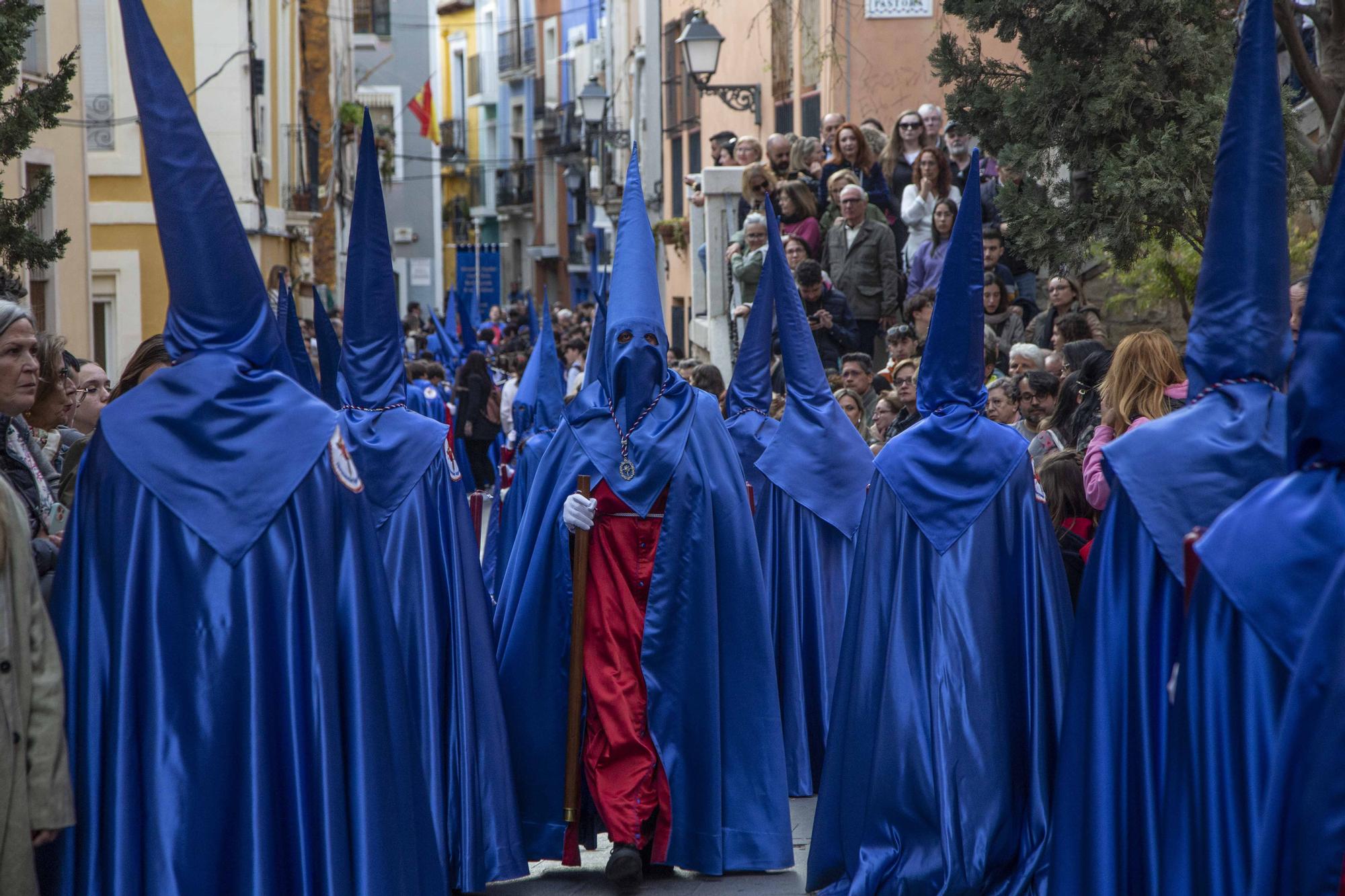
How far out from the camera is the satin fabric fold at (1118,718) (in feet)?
13.6

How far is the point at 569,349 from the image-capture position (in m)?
23.9

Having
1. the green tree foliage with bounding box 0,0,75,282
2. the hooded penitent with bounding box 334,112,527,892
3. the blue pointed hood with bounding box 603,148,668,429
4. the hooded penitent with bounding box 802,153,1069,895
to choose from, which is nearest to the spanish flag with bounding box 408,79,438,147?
the green tree foliage with bounding box 0,0,75,282

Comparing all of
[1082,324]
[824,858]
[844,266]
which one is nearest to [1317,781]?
[824,858]

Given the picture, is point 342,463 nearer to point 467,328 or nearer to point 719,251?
point 719,251

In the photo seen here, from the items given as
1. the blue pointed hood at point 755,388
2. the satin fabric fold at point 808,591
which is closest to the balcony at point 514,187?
the blue pointed hood at point 755,388

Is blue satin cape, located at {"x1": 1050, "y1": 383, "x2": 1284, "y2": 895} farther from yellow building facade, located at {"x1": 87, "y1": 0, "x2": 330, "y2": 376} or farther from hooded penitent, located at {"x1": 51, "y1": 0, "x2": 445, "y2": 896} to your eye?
yellow building facade, located at {"x1": 87, "y1": 0, "x2": 330, "y2": 376}

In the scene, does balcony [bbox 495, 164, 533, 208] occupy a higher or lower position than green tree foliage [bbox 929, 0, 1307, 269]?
higher

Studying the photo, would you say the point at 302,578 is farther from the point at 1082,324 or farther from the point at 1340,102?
the point at 1082,324

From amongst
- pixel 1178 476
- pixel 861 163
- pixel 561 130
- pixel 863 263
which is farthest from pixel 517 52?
pixel 1178 476

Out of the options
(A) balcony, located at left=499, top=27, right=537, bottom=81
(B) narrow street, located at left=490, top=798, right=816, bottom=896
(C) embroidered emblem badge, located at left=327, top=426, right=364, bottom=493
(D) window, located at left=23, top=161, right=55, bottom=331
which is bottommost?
(B) narrow street, located at left=490, top=798, right=816, bottom=896

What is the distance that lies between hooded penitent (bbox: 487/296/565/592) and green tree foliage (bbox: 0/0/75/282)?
281cm

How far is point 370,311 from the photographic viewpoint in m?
6.65

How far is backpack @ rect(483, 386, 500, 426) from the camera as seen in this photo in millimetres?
20484

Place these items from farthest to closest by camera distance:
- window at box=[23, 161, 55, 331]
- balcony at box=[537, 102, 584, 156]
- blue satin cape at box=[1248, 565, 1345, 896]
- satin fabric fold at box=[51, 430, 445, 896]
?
balcony at box=[537, 102, 584, 156]
window at box=[23, 161, 55, 331]
satin fabric fold at box=[51, 430, 445, 896]
blue satin cape at box=[1248, 565, 1345, 896]
